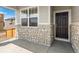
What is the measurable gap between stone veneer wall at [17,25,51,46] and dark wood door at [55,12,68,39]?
41 centimetres

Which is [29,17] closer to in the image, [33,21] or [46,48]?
[33,21]

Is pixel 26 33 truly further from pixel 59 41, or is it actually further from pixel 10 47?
pixel 59 41

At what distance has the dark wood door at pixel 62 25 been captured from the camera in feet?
12.6

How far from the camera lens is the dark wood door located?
151 inches

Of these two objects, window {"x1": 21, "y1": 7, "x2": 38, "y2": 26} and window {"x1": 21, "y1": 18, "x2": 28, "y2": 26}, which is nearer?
window {"x1": 21, "y1": 7, "x2": 38, "y2": 26}

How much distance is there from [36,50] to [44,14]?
1.74m

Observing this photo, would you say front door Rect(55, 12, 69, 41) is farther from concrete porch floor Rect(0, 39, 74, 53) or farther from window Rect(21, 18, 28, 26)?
window Rect(21, 18, 28, 26)

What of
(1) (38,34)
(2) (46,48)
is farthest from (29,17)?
(2) (46,48)

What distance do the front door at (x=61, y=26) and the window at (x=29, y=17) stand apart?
0.99 meters

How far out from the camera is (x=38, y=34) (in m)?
3.97

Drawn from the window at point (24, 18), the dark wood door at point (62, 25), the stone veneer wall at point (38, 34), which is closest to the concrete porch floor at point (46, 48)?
the stone veneer wall at point (38, 34)

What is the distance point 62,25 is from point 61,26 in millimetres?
75

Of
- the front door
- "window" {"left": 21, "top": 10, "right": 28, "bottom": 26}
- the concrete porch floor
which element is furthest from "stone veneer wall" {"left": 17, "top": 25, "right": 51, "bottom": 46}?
"window" {"left": 21, "top": 10, "right": 28, "bottom": 26}
